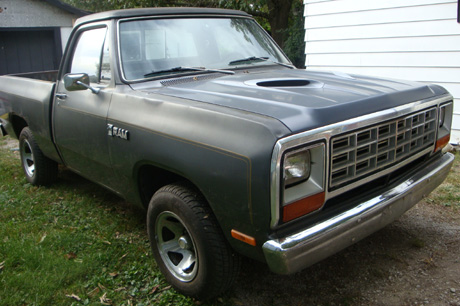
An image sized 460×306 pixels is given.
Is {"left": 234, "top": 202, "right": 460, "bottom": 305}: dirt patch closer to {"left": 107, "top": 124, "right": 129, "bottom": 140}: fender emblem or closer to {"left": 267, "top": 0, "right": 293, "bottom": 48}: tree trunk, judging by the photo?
{"left": 107, "top": 124, "right": 129, "bottom": 140}: fender emblem

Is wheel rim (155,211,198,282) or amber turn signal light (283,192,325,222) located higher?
amber turn signal light (283,192,325,222)

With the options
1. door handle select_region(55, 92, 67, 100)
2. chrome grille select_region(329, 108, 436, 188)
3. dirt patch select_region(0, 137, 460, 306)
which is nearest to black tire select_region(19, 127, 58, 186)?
door handle select_region(55, 92, 67, 100)

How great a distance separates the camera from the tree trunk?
13.6 metres

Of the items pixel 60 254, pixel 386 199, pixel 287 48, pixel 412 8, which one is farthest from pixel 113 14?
pixel 287 48

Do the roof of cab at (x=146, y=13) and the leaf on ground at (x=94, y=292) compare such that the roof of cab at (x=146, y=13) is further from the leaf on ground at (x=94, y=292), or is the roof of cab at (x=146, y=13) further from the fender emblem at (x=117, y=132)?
the leaf on ground at (x=94, y=292)

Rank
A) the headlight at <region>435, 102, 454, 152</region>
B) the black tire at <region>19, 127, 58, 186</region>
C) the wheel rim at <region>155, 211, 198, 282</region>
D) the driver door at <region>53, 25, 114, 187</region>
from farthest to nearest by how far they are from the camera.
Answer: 1. the black tire at <region>19, 127, 58, 186</region>
2. the driver door at <region>53, 25, 114, 187</region>
3. the headlight at <region>435, 102, 454, 152</region>
4. the wheel rim at <region>155, 211, 198, 282</region>

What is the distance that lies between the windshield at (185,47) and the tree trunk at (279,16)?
9907 millimetres

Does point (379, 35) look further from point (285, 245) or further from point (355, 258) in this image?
point (285, 245)

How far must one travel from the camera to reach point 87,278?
3.18 metres

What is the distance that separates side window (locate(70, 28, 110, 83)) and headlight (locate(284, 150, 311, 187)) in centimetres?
189

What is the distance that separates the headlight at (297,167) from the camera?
2.21 meters

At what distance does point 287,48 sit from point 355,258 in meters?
9.96

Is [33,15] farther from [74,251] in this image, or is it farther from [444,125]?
[444,125]

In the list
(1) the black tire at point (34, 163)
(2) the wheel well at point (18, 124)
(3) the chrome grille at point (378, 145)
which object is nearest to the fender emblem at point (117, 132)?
(3) the chrome grille at point (378, 145)
